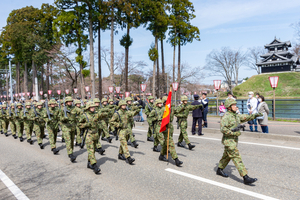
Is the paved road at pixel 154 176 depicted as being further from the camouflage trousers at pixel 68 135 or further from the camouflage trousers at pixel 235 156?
the camouflage trousers at pixel 68 135

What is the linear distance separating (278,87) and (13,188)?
62430mm

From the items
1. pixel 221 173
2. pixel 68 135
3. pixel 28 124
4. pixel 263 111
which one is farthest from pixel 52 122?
pixel 263 111

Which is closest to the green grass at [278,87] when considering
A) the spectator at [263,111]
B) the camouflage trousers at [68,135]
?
the spectator at [263,111]

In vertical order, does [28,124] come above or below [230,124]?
below

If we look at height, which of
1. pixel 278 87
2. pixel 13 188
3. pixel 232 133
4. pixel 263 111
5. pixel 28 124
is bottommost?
pixel 13 188

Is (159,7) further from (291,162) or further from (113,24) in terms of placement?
(291,162)

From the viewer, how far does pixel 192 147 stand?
25.6 feet

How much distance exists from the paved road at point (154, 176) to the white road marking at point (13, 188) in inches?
1.9

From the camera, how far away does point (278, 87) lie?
56.2 metres

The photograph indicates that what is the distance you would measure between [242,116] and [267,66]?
71.6 meters

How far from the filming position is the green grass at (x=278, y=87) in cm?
5294

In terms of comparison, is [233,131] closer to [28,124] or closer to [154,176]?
[154,176]

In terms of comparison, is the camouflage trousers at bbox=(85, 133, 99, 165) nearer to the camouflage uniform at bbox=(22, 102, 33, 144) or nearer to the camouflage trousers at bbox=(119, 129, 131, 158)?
the camouflage trousers at bbox=(119, 129, 131, 158)

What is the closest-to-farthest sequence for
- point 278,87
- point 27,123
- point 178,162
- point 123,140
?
point 178,162, point 123,140, point 27,123, point 278,87
